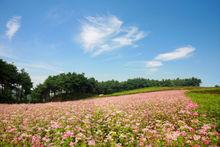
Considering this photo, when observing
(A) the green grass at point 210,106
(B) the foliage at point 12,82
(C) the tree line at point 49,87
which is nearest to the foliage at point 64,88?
(C) the tree line at point 49,87

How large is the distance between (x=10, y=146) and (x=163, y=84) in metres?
148

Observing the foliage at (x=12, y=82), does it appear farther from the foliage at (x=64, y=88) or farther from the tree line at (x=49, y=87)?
the foliage at (x=64, y=88)

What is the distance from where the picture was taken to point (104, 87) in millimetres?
115000

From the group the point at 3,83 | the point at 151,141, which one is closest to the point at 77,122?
the point at 151,141

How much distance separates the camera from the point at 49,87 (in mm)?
87875

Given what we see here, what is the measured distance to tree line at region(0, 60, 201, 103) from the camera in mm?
62312

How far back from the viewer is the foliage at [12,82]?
58.4 m

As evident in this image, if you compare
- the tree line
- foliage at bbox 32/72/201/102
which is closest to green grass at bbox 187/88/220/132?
the tree line

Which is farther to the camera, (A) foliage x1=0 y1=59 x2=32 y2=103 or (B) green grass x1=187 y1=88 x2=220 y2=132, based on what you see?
(A) foliage x1=0 y1=59 x2=32 y2=103

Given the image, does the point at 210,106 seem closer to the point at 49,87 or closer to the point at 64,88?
the point at 64,88

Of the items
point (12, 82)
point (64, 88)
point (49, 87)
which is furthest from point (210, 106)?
point (49, 87)

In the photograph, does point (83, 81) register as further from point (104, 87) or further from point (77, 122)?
point (77, 122)

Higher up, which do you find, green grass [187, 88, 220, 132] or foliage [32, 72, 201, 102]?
foliage [32, 72, 201, 102]

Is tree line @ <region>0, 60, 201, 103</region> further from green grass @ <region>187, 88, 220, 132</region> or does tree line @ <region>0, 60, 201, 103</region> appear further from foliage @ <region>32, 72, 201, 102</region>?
green grass @ <region>187, 88, 220, 132</region>
